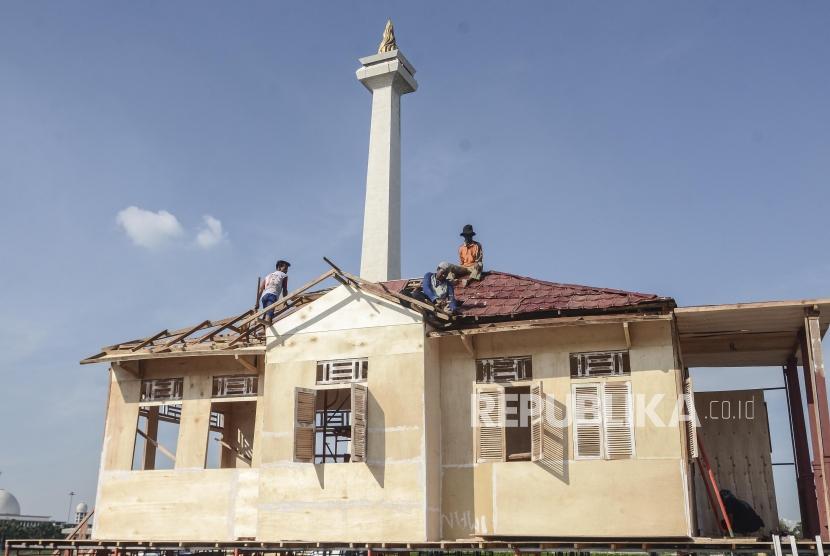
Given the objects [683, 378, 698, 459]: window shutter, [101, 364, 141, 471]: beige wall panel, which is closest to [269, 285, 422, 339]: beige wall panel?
[101, 364, 141, 471]: beige wall panel

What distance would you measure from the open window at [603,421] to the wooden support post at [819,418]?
2.81 m

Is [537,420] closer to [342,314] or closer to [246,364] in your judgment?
[342,314]

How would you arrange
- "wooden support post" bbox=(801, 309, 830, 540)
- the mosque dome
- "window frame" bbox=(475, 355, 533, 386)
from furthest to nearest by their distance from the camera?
the mosque dome
"window frame" bbox=(475, 355, 533, 386)
"wooden support post" bbox=(801, 309, 830, 540)

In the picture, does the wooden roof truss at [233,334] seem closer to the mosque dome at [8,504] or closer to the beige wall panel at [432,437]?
the beige wall panel at [432,437]

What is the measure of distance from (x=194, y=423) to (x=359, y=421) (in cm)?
416

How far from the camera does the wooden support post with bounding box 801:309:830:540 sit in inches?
495

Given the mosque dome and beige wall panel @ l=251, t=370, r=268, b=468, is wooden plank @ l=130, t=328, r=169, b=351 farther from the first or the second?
the mosque dome

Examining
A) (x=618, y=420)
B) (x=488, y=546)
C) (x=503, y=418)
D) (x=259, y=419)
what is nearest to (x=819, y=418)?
(x=618, y=420)

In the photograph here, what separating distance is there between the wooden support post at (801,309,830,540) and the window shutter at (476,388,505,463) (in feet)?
→ 16.6

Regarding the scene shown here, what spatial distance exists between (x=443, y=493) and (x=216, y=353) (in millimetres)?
5261

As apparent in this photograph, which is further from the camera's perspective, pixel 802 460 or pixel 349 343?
pixel 802 460

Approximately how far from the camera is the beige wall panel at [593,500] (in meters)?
13.5

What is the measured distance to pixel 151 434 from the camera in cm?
1870

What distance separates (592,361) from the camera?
48.3 feet
